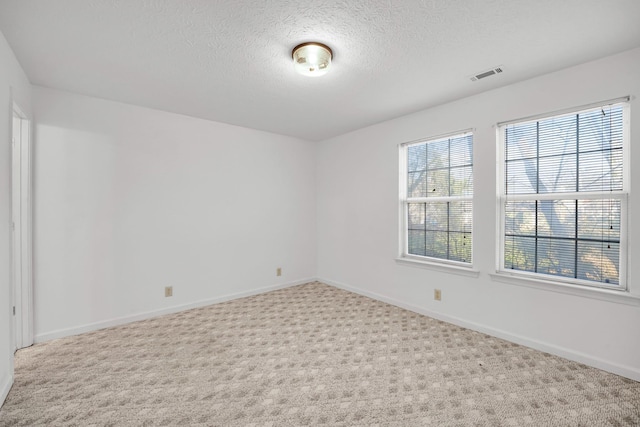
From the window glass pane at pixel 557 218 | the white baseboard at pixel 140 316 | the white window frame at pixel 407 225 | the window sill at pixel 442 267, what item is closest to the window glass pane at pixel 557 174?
the window glass pane at pixel 557 218

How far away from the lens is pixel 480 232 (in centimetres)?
309

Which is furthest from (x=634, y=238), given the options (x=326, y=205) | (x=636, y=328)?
(x=326, y=205)

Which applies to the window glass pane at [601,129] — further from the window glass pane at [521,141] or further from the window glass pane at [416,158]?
the window glass pane at [416,158]

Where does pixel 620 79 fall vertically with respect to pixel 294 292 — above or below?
above

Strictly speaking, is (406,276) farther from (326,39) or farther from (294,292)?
(326,39)

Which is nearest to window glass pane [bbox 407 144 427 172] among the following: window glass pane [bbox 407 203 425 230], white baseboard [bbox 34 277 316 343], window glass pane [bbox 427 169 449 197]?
window glass pane [bbox 427 169 449 197]

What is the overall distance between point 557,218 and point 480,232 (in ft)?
2.13

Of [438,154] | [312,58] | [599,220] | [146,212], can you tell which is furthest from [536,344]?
[146,212]

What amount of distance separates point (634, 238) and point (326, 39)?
271 cm

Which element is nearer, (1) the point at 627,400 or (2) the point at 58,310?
(1) the point at 627,400

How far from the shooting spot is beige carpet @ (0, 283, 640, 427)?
183cm

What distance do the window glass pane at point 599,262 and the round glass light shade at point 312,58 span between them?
264cm

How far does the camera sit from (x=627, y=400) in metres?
1.96

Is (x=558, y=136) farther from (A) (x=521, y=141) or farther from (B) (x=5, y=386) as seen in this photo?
(B) (x=5, y=386)
